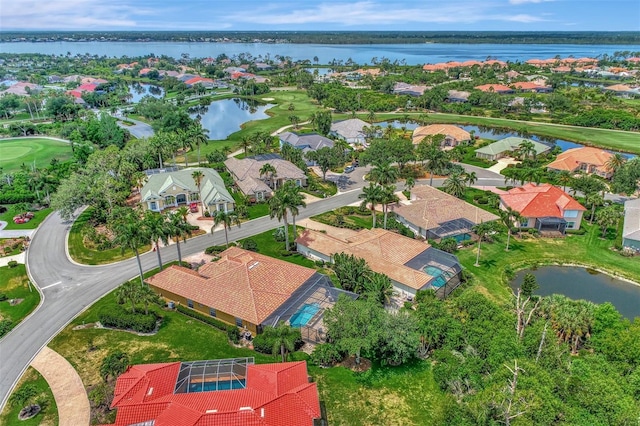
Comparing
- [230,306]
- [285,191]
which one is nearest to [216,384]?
[230,306]

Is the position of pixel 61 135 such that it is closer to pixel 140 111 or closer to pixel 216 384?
pixel 140 111

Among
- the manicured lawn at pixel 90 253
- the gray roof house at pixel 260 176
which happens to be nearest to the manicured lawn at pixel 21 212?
the manicured lawn at pixel 90 253

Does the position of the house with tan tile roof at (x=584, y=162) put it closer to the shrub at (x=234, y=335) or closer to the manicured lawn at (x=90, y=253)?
the shrub at (x=234, y=335)

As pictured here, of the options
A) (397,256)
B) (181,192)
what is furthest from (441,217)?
(181,192)

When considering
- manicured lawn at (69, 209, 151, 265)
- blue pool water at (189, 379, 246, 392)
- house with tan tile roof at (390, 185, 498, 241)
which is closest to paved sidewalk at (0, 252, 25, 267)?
manicured lawn at (69, 209, 151, 265)

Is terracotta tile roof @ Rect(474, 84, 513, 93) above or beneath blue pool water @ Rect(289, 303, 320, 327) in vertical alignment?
above

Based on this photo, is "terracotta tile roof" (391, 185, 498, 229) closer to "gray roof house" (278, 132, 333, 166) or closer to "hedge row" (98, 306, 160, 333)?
"gray roof house" (278, 132, 333, 166)
